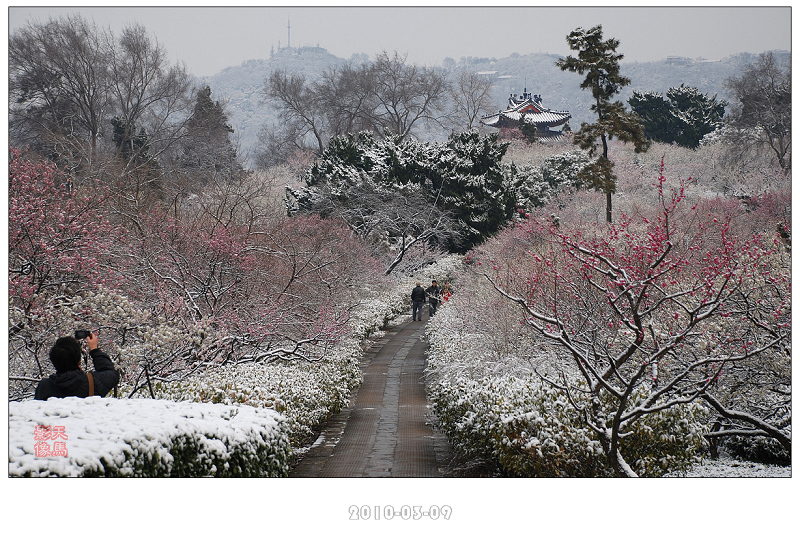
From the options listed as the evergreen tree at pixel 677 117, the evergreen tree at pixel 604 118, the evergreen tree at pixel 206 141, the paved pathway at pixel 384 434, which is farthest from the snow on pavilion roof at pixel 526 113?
the paved pathway at pixel 384 434

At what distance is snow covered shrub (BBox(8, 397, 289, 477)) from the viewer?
2.83m

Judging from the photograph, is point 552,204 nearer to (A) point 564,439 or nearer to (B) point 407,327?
(B) point 407,327

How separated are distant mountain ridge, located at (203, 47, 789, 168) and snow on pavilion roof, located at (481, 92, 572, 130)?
2.16 ft

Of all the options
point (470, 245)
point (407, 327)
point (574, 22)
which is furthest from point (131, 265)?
point (470, 245)

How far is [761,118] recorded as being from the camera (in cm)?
781

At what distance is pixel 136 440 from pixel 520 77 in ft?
38.6

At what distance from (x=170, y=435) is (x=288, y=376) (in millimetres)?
3554

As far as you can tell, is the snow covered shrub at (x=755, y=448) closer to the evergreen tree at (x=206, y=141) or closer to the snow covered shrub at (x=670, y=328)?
the snow covered shrub at (x=670, y=328)

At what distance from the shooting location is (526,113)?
36094mm

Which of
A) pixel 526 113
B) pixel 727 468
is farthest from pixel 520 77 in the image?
pixel 526 113

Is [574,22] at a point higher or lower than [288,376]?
higher

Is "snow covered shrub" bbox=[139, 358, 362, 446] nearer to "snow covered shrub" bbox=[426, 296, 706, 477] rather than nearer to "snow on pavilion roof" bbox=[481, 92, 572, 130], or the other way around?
"snow covered shrub" bbox=[426, 296, 706, 477]

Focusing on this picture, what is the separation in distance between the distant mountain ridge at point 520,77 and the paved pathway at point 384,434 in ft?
13.5

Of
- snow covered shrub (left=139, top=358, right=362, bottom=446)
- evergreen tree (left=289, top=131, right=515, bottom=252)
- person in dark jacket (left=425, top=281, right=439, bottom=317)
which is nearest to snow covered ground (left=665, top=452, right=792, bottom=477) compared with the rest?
snow covered shrub (left=139, top=358, right=362, bottom=446)
